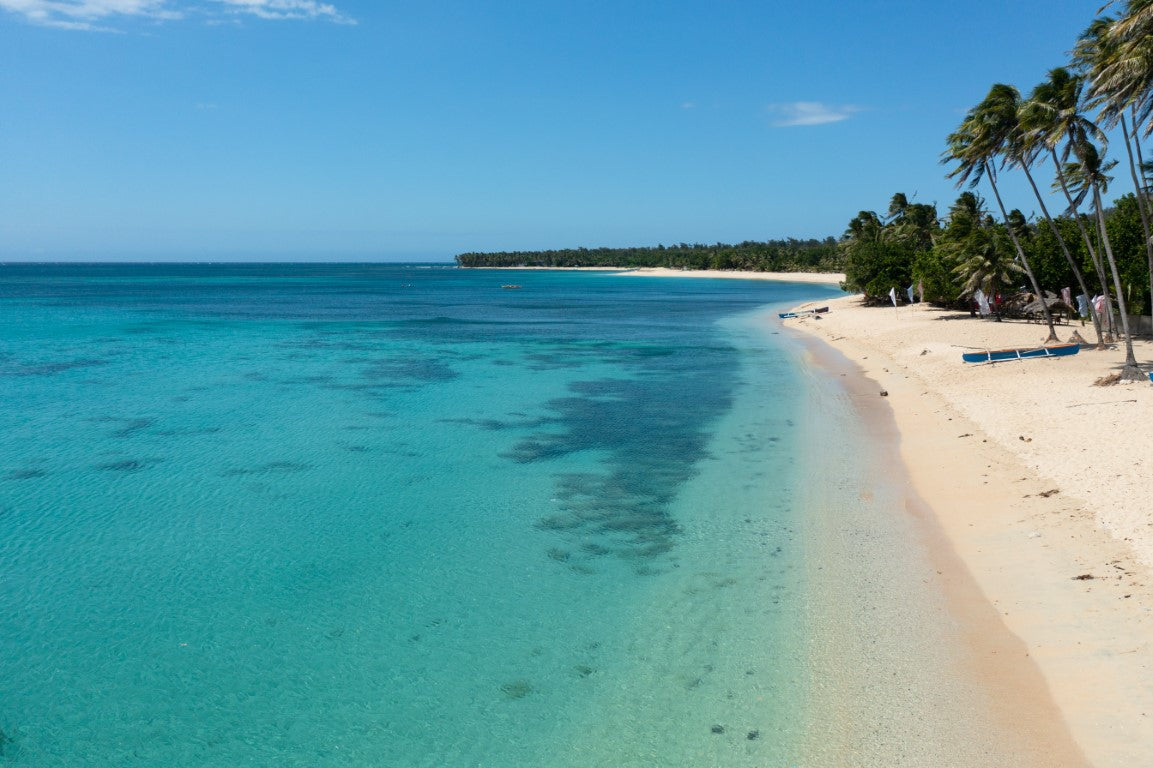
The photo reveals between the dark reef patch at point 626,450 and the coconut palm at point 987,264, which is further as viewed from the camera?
the coconut palm at point 987,264

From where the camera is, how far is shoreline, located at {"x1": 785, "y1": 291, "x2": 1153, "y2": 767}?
8070 millimetres

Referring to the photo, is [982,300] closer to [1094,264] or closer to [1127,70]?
[1094,264]

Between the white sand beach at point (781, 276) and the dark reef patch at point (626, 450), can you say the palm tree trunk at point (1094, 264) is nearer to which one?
the dark reef patch at point (626, 450)

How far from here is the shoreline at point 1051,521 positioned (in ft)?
26.5

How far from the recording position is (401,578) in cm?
1197

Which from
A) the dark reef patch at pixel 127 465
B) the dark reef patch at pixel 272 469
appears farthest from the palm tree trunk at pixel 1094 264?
the dark reef patch at pixel 127 465

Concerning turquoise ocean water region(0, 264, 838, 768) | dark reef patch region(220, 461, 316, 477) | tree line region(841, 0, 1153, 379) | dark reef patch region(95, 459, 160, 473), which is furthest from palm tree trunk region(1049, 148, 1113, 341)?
dark reef patch region(95, 459, 160, 473)

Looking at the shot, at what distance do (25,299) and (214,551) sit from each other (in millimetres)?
98550

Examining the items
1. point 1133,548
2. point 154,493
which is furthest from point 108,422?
point 1133,548

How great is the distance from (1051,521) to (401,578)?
35.8 ft

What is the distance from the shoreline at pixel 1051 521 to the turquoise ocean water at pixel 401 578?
8.79 ft

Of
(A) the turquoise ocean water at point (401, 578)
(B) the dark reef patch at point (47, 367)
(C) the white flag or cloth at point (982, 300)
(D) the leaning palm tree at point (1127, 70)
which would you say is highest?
(D) the leaning palm tree at point (1127, 70)

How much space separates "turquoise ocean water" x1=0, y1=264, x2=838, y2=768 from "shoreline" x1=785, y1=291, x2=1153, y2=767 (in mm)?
2680

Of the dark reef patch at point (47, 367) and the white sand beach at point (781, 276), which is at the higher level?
the white sand beach at point (781, 276)
